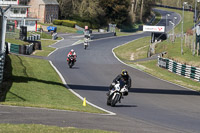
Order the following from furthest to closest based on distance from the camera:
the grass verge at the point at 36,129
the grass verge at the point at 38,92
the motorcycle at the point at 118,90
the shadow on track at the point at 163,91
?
the shadow on track at the point at 163,91 < the motorcycle at the point at 118,90 < the grass verge at the point at 38,92 < the grass verge at the point at 36,129

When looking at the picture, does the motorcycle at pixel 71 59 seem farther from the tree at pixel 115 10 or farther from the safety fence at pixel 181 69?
the tree at pixel 115 10

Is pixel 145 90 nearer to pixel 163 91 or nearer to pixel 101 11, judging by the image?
pixel 163 91

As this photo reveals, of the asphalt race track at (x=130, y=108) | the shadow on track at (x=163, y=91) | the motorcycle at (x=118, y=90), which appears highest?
the motorcycle at (x=118, y=90)

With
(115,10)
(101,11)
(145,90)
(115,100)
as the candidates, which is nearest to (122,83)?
(115,100)

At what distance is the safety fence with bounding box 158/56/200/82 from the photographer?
1382 inches

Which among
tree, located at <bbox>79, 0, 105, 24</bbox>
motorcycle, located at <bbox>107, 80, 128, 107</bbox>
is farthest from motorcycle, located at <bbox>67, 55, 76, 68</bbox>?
tree, located at <bbox>79, 0, 105, 24</bbox>

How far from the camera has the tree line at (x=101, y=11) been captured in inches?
4063

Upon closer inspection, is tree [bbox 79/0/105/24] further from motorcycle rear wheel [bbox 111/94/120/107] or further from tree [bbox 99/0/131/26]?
motorcycle rear wheel [bbox 111/94/120/107]

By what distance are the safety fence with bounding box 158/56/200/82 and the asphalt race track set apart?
13.0ft

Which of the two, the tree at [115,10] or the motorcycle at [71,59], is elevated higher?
the tree at [115,10]

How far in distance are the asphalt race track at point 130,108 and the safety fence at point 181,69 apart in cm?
396

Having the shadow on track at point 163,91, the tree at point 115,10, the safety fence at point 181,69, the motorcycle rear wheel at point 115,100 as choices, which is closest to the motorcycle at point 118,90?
the motorcycle rear wheel at point 115,100

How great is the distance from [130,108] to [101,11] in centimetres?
8832

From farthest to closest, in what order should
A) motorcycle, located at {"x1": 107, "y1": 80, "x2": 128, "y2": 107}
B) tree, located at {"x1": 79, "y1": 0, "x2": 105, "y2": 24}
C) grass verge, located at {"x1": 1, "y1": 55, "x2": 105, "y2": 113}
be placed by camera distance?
tree, located at {"x1": 79, "y1": 0, "x2": 105, "y2": 24} → motorcycle, located at {"x1": 107, "y1": 80, "x2": 128, "y2": 107} → grass verge, located at {"x1": 1, "y1": 55, "x2": 105, "y2": 113}
